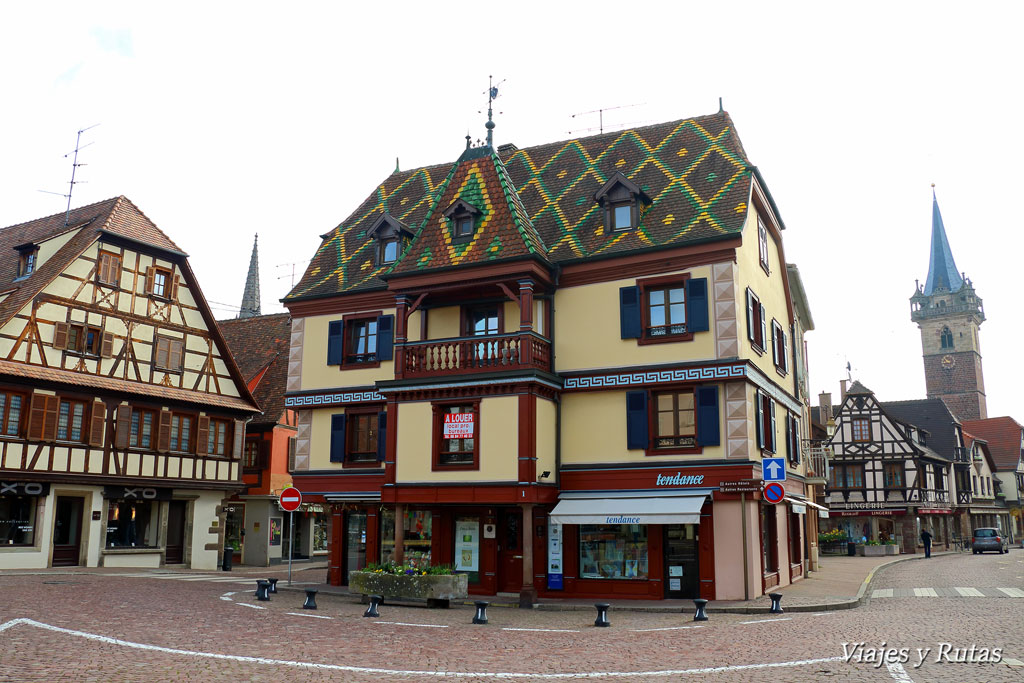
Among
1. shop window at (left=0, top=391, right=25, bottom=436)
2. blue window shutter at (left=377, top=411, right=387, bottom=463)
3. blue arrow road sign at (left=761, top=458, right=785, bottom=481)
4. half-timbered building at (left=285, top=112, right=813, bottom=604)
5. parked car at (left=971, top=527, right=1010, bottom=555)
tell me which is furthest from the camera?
parked car at (left=971, top=527, right=1010, bottom=555)

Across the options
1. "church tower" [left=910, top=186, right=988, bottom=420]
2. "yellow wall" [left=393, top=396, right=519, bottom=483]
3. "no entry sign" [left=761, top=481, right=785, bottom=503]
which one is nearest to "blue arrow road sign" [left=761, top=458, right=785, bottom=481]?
"no entry sign" [left=761, top=481, right=785, bottom=503]

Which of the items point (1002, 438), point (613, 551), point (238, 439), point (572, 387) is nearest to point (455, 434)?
point (572, 387)

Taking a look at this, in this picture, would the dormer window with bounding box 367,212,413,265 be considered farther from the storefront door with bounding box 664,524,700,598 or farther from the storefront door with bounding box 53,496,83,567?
the storefront door with bounding box 53,496,83,567

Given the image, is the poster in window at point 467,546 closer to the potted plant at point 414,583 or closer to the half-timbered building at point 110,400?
the potted plant at point 414,583

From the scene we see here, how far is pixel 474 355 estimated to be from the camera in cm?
2359

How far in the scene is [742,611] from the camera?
19.6 meters

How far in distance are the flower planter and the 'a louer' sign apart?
3716mm

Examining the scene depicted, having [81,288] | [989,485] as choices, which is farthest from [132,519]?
[989,485]

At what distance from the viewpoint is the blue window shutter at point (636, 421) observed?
23000mm

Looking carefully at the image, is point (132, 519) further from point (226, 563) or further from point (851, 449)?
point (851, 449)

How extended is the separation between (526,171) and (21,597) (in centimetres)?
1892

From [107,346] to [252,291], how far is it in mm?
56799

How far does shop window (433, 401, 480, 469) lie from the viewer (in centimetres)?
2325

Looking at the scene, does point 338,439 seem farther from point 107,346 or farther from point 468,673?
point 468,673
